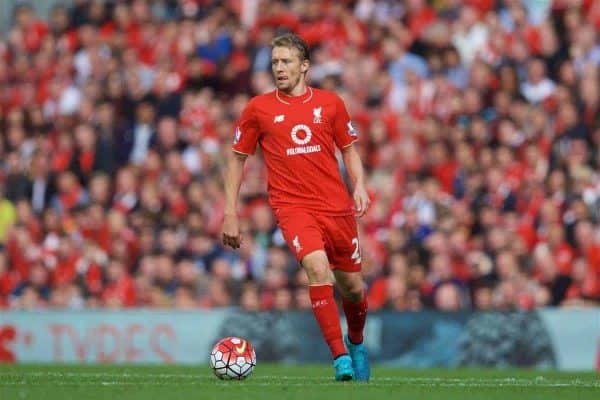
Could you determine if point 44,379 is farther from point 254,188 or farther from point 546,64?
point 546,64

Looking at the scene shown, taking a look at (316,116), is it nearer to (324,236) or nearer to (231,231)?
(324,236)

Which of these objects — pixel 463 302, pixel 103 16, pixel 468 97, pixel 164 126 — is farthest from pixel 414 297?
pixel 103 16

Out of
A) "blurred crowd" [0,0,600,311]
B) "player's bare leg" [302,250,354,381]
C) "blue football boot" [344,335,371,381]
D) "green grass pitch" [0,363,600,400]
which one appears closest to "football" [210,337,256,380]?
"green grass pitch" [0,363,600,400]

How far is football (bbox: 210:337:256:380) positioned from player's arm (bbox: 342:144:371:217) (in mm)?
1229

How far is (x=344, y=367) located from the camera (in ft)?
32.1

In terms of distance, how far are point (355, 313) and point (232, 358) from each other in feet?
3.21

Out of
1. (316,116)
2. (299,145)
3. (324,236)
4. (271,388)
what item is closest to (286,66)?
(316,116)

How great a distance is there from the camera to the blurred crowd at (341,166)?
1684 cm

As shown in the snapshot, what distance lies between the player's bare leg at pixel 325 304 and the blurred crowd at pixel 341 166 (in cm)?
660

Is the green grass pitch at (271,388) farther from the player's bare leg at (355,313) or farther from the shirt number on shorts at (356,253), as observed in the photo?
the shirt number on shorts at (356,253)

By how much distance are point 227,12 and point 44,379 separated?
38.0 ft

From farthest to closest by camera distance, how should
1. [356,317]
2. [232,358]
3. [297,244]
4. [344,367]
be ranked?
[356,317]
[232,358]
[297,244]
[344,367]

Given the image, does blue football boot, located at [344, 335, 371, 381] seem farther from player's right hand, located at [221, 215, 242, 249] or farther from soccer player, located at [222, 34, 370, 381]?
player's right hand, located at [221, 215, 242, 249]

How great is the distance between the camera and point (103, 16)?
74.9 feet
